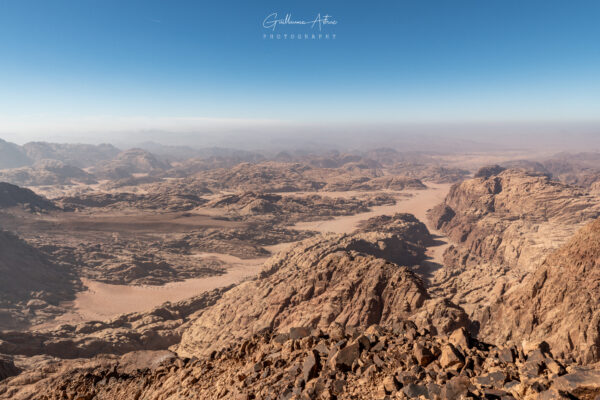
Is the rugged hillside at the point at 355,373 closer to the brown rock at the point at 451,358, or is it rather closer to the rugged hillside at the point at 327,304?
the brown rock at the point at 451,358

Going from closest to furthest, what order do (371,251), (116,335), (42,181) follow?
(116,335) → (371,251) → (42,181)

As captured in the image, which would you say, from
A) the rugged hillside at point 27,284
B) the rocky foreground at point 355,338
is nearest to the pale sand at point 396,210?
the rocky foreground at point 355,338

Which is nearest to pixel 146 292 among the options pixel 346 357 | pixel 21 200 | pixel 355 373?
pixel 346 357

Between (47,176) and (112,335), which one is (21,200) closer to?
(112,335)

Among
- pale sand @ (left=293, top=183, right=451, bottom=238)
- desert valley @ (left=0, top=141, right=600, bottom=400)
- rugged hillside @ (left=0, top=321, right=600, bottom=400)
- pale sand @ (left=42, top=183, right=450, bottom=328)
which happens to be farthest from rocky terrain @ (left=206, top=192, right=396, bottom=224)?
rugged hillside @ (left=0, top=321, right=600, bottom=400)

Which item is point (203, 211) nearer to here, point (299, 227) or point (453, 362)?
point (299, 227)

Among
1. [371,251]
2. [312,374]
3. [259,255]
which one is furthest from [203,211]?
[312,374]
